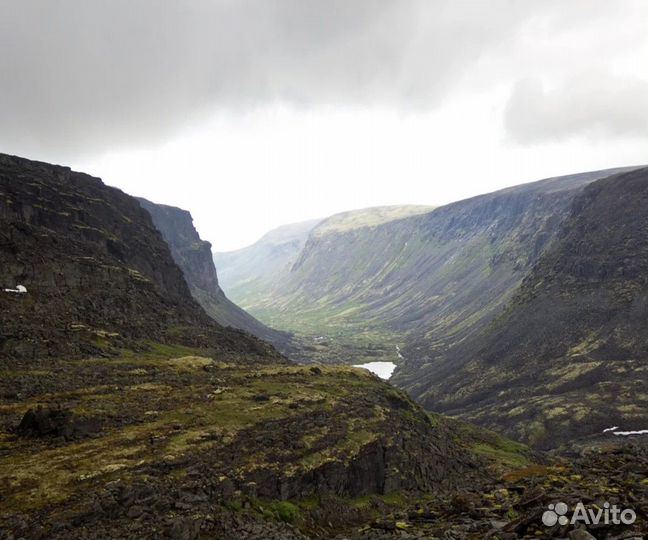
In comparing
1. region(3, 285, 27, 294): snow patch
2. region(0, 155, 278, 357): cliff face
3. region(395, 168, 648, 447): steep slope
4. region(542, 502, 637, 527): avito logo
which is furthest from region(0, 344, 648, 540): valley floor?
region(395, 168, 648, 447): steep slope

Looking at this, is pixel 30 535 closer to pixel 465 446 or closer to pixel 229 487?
pixel 229 487

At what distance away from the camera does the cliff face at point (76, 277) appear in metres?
68.2

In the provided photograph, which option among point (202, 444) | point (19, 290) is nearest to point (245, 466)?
point (202, 444)

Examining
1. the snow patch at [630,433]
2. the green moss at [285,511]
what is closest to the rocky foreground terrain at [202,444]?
the green moss at [285,511]

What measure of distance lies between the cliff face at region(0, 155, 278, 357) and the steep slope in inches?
2845

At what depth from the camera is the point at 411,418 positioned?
66.2m

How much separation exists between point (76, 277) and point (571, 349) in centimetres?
13785

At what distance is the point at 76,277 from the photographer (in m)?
84.0

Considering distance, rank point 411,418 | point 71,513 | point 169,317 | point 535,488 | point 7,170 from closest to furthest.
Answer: point 71,513, point 535,488, point 411,418, point 169,317, point 7,170

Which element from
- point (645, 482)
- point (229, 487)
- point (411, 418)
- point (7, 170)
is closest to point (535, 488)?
point (645, 482)

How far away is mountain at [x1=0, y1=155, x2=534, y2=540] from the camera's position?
30844 millimetres

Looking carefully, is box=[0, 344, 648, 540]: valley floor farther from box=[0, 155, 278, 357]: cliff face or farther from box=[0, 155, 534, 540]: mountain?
box=[0, 155, 278, 357]: cliff face

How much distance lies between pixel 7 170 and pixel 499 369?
482 feet

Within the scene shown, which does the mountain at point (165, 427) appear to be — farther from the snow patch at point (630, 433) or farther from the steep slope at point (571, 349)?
the steep slope at point (571, 349)
